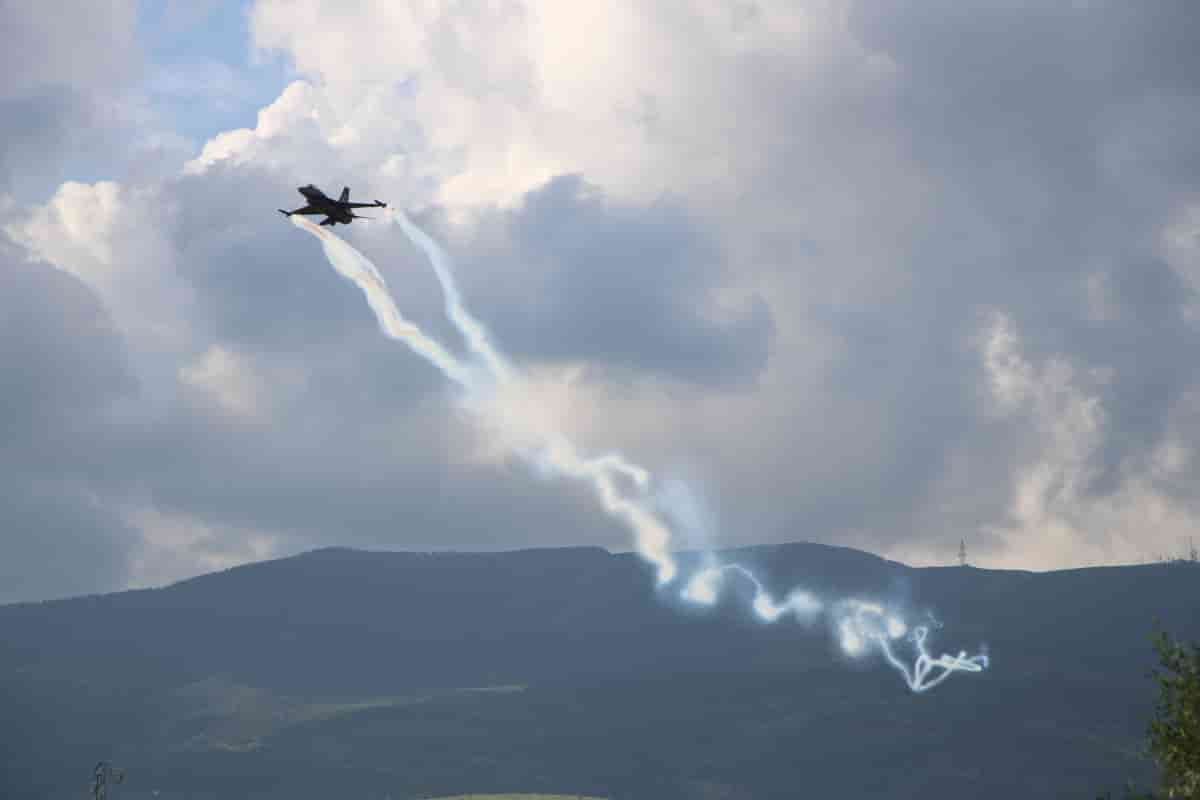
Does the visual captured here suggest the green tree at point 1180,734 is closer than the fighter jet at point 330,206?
Yes

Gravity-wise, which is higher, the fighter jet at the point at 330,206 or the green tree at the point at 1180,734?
the fighter jet at the point at 330,206

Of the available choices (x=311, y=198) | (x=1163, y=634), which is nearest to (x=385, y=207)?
(x=311, y=198)

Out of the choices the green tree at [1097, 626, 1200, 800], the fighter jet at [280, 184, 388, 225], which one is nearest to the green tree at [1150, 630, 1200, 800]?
the green tree at [1097, 626, 1200, 800]

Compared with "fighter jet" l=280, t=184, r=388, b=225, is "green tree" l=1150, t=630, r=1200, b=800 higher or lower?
lower

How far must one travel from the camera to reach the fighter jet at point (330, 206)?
6063 inches

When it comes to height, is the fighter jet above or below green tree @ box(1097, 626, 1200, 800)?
above

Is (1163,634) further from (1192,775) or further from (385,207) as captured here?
(385,207)

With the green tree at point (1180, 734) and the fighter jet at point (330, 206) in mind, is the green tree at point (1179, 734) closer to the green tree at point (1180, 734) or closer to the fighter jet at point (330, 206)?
the green tree at point (1180, 734)

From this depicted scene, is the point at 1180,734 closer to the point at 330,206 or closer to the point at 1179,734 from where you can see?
the point at 1179,734

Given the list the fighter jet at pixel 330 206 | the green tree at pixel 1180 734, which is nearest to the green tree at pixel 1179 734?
the green tree at pixel 1180 734

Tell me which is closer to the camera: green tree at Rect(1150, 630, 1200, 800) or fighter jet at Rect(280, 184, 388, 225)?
green tree at Rect(1150, 630, 1200, 800)

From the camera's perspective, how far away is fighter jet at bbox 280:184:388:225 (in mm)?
154000

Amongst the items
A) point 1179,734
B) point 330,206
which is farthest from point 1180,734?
point 330,206

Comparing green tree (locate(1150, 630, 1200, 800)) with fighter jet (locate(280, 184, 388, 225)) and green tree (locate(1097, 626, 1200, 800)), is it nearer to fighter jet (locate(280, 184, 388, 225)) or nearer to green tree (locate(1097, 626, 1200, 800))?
green tree (locate(1097, 626, 1200, 800))
